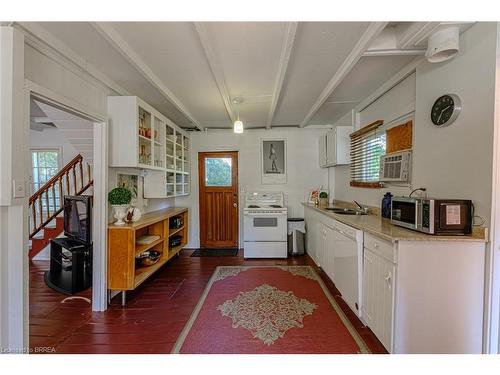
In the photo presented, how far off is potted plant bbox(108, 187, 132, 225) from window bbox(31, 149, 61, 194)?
357 centimetres

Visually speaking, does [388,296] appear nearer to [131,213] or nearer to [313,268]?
[313,268]

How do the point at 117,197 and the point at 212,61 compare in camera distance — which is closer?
the point at 212,61

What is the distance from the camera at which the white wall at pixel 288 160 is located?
4.64 m

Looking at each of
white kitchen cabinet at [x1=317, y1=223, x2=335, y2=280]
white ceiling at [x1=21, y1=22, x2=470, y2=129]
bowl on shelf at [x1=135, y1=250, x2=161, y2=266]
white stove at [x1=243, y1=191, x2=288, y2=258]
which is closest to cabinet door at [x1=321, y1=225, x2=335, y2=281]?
white kitchen cabinet at [x1=317, y1=223, x2=335, y2=280]

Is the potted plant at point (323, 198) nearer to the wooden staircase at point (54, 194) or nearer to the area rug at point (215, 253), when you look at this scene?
the area rug at point (215, 253)

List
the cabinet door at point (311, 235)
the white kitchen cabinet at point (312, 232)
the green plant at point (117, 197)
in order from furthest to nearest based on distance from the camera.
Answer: the cabinet door at point (311, 235), the white kitchen cabinet at point (312, 232), the green plant at point (117, 197)

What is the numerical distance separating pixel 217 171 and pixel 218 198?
1.79 feet

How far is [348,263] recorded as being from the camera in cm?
228

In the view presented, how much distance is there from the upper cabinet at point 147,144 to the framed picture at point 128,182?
217mm

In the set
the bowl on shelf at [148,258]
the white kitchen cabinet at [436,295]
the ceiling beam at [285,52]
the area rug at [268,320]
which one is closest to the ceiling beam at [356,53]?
the ceiling beam at [285,52]

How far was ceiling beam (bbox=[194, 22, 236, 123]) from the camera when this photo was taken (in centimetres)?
164

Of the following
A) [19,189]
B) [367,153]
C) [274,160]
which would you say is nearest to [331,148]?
[367,153]

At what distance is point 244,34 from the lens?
5.79 ft

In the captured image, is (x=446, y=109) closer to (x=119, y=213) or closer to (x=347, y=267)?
(x=347, y=267)
